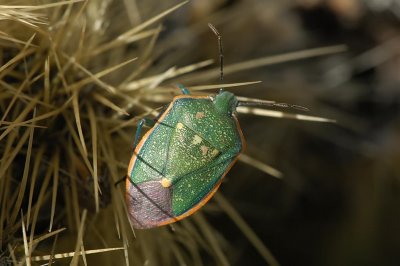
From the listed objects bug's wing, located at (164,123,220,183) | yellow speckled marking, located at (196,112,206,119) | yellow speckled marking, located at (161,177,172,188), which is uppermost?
yellow speckled marking, located at (196,112,206,119)

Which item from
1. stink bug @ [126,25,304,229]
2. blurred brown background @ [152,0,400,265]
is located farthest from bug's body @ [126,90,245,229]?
blurred brown background @ [152,0,400,265]

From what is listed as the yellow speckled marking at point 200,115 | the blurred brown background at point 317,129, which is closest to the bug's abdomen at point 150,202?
the yellow speckled marking at point 200,115

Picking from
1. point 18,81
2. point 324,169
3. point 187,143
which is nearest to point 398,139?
point 324,169

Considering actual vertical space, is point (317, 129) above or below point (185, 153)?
below

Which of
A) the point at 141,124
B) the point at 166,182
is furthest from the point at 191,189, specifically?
the point at 141,124

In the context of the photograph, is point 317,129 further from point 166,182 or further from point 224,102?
point 166,182

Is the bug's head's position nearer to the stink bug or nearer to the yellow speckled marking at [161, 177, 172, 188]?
the stink bug

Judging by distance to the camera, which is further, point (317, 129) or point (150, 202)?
point (317, 129)

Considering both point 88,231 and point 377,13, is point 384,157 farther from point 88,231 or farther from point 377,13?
point 88,231
